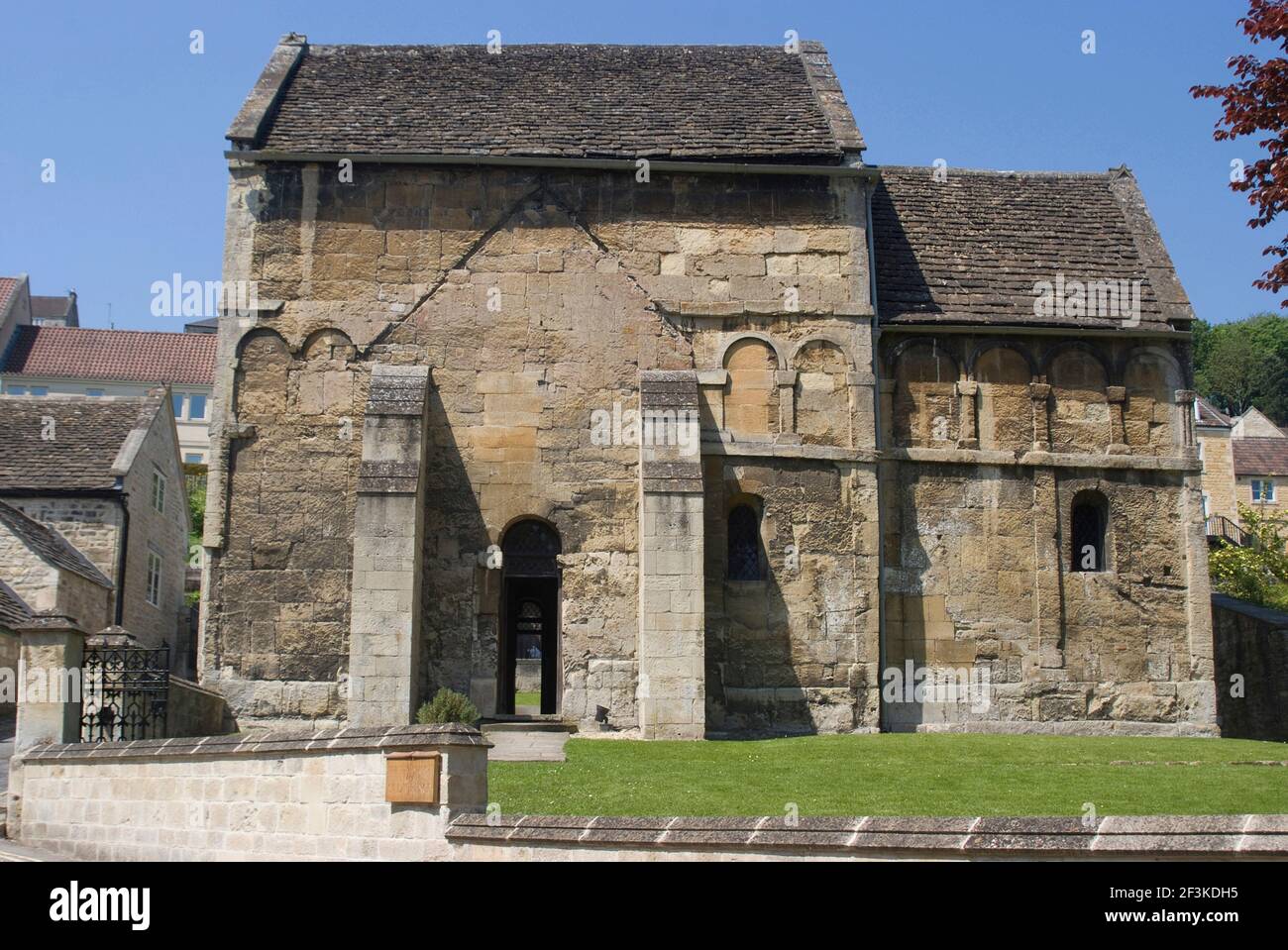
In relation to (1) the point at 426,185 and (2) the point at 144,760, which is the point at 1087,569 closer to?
(1) the point at 426,185

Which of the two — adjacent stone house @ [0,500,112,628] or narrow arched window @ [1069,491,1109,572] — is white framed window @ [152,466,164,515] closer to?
adjacent stone house @ [0,500,112,628]

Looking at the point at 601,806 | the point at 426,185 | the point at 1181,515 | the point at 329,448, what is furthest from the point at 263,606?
the point at 1181,515

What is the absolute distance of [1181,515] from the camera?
76.7 ft

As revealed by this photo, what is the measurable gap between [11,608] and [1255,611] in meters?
22.4

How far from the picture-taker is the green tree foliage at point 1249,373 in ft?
305

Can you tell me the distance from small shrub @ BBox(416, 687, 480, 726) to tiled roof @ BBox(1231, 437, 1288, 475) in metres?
61.6

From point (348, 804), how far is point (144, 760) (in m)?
3.27

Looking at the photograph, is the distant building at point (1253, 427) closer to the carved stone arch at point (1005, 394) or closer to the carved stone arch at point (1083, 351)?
the carved stone arch at point (1083, 351)

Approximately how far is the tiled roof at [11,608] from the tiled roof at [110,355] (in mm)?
41155

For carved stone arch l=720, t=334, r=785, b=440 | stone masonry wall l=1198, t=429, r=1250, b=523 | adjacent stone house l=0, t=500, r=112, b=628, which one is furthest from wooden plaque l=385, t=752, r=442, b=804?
stone masonry wall l=1198, t=429, r=1250, b=523

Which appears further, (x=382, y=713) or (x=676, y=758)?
(x=382, y=713)
